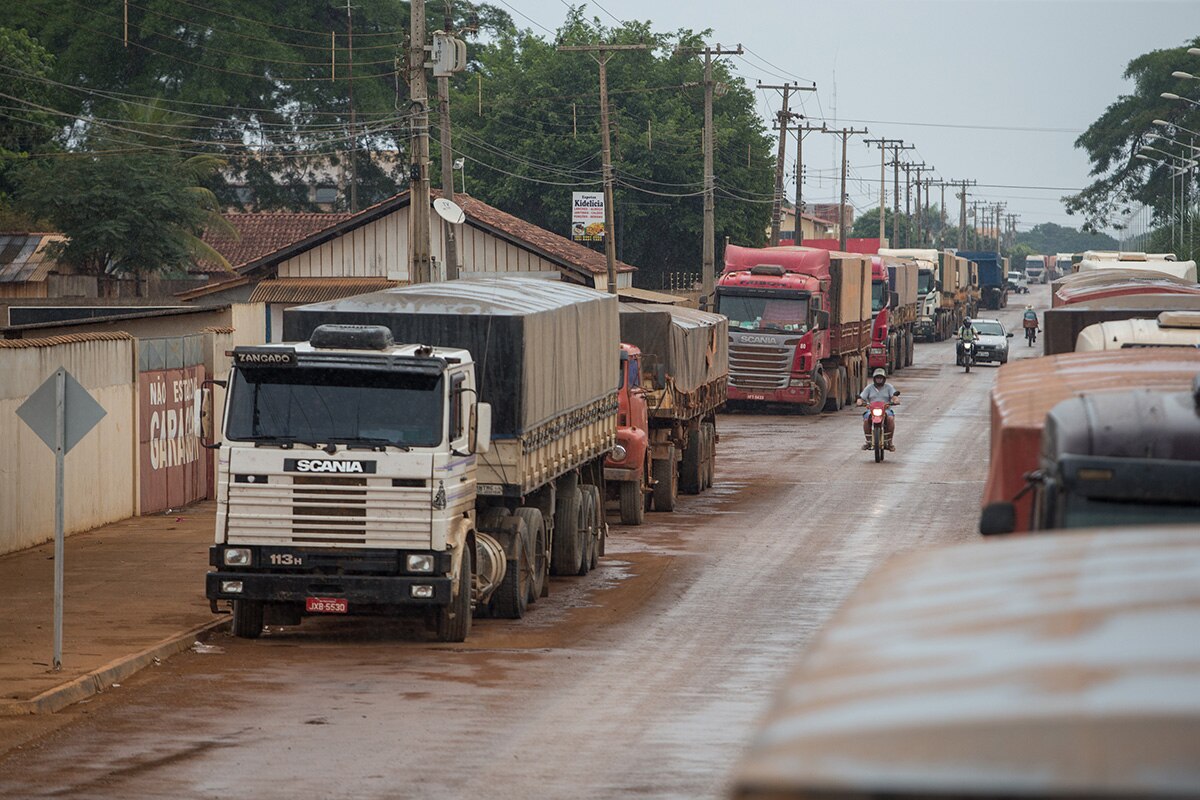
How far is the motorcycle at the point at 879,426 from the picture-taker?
34.6 metres

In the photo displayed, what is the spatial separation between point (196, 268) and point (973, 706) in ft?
202

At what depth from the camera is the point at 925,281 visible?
79.6 meters

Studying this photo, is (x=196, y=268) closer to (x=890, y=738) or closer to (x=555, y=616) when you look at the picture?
(x=555, y=616)

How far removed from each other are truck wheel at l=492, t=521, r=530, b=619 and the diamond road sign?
4.89 meters

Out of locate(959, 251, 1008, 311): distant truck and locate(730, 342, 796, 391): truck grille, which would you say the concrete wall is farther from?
locate(959, 251, 1008, 311): distant truck

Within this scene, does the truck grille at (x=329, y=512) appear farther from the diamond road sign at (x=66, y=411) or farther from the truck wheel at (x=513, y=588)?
the truck wheel at (x=513, y=588)

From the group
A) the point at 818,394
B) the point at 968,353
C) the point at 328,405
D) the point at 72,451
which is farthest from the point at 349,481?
the point at 968,353

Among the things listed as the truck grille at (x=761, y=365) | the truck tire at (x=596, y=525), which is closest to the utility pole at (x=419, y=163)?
the truck tire at (x=596, y=525)

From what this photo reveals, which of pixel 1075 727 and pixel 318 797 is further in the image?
pixel 318 797

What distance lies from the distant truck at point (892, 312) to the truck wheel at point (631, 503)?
28.5 metres

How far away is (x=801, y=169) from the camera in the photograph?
264 ft

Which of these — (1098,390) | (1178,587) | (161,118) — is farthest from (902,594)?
(161,118)

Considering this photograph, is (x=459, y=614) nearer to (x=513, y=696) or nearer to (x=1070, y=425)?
(x=513, y=696)

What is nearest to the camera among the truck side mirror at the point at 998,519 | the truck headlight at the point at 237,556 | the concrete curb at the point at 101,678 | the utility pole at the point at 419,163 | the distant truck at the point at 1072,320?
the truck side mirror at the point at 998,519
